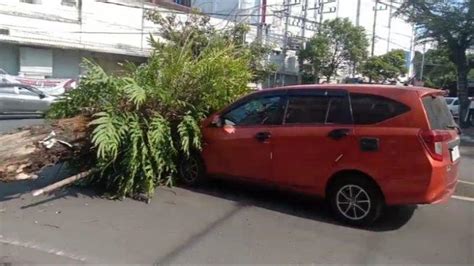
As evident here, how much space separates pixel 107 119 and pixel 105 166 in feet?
2.00

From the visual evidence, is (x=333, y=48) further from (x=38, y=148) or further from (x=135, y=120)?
(x=38, y=148)

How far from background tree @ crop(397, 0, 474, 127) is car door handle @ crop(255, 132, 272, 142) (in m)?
15.8

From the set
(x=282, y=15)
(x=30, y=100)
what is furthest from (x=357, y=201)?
(x=282, y=15)

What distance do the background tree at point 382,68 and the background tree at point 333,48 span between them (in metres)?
2.33

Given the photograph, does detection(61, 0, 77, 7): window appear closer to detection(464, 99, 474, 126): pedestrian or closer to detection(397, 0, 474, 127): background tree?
detection(397, 0, 474, 127): background tree

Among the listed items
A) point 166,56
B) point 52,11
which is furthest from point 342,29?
point 166,56

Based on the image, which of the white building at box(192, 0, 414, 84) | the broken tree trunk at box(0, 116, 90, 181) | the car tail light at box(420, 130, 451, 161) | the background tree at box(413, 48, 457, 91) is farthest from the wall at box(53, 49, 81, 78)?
the background tree at box(413, 48, 457, 91)

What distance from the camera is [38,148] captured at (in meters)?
5.71

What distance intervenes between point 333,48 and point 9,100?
91.4 feet

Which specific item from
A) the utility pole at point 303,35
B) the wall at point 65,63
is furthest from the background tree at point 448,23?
the wall at point 65,63

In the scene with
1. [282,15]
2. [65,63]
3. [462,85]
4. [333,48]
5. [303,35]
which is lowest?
[462,85]

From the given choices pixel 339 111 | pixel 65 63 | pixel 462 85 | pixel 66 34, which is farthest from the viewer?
pixel 65 63

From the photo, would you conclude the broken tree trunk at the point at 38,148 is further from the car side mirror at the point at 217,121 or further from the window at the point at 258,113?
the window at the point at 258,113

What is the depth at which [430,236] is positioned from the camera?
519 centimetres
